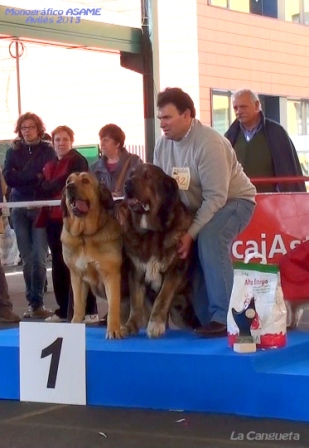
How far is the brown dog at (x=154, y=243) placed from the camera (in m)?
4.38

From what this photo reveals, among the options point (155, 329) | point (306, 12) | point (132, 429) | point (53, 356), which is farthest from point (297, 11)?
point (132, 429)

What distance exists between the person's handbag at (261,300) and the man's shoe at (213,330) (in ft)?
1.04

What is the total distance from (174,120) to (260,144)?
1.86 m

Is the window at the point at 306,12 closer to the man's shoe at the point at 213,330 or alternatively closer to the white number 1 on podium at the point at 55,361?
the man's shoe at the point at 213,330

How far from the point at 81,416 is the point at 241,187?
1492mm

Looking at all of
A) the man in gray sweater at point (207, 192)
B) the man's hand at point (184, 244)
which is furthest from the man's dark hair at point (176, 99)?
the man's hand at point (184, 244)

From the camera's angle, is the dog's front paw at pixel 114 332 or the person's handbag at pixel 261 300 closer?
the person's handbag at pixel 261 300

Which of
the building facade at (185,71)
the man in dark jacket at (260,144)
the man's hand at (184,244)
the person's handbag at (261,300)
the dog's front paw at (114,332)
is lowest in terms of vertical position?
the dog's front paw at (114,332)

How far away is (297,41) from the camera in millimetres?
17828

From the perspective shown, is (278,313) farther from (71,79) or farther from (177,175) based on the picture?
(71,79)

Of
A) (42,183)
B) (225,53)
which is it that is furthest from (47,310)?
(225,53)

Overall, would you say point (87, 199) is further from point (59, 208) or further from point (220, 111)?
point (220, 111)

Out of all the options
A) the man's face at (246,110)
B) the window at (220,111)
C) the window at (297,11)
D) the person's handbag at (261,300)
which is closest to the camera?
the person's handbag at (261,300)

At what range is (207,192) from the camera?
4.54 m
